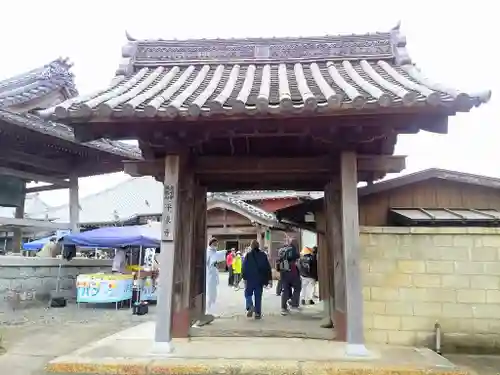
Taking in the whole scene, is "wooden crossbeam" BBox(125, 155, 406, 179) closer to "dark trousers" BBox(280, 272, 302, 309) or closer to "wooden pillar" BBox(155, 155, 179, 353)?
"wooden pillar" BBox(155, 155, 179, 353)

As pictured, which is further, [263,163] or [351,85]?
[263,163]

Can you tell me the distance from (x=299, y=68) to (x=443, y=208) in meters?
3.42

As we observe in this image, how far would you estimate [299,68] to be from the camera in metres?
7.06

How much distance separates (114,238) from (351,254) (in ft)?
31.5

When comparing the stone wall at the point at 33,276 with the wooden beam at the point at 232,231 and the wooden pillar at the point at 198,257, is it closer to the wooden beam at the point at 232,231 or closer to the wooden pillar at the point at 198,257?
the wooden pillar at the point at 198,257

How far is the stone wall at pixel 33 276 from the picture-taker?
37.4 ft

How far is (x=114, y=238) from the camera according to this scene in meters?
13.5

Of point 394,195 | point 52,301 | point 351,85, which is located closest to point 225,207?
point 52,301

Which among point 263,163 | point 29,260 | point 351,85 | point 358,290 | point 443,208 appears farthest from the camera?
point 29,260

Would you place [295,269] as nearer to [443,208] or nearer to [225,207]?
[443,208]

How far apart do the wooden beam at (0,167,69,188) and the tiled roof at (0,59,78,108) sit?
1635 millimetres

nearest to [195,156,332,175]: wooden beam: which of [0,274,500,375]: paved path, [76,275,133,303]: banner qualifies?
[0,274,500,375]: paved path

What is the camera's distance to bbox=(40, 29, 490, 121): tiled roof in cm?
470

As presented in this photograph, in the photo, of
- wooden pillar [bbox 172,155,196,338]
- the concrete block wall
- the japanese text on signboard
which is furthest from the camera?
the concrete block wall
